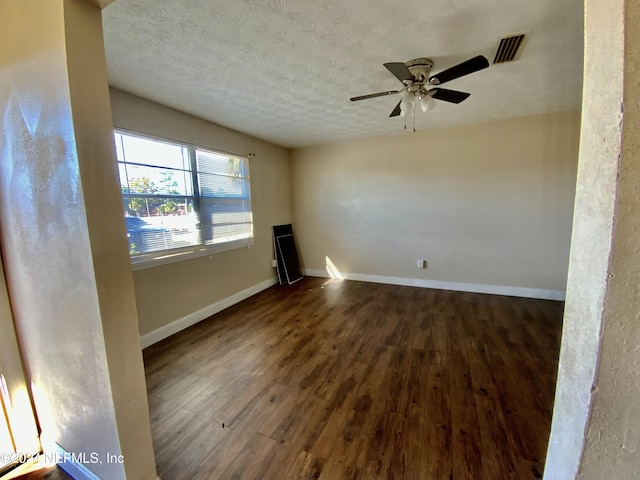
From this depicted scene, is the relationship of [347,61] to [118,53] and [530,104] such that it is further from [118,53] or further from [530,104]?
[530,104]

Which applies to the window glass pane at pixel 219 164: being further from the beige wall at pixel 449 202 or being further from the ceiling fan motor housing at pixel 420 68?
the ceiling fan motor housing at pixel 420 68

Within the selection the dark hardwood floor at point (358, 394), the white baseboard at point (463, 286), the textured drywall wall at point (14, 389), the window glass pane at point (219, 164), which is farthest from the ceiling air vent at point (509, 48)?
the textured drywall wall at point (14, 389)

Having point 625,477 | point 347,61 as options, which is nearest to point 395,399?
point 625,477

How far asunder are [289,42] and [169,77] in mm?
1154

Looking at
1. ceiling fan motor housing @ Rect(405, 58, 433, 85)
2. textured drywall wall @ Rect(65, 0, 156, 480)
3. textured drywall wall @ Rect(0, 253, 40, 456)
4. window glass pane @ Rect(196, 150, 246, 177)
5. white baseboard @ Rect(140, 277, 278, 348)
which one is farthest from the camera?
window glass pane @ Rect(196, 150, 246, 177)

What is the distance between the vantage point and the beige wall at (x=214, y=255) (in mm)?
2633

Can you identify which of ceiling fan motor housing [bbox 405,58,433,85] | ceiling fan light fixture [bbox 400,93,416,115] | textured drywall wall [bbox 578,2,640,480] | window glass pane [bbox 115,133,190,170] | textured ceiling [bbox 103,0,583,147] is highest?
textured ceiling [bbox 103,0,583,147]

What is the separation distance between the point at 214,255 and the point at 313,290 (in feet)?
5.61

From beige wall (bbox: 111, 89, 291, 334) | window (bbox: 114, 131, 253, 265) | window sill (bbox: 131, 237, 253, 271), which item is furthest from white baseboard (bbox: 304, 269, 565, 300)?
window (bbox: 114, 131, 253, 265)

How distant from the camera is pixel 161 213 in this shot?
2.80 m

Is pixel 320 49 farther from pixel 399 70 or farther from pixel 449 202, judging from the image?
pixel 449 202

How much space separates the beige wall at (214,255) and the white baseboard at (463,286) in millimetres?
1511

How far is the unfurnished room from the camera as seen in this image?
543 mm

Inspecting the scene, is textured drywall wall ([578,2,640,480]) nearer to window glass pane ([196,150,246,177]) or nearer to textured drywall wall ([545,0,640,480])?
textured drywall wall ([545,0,640,480])
